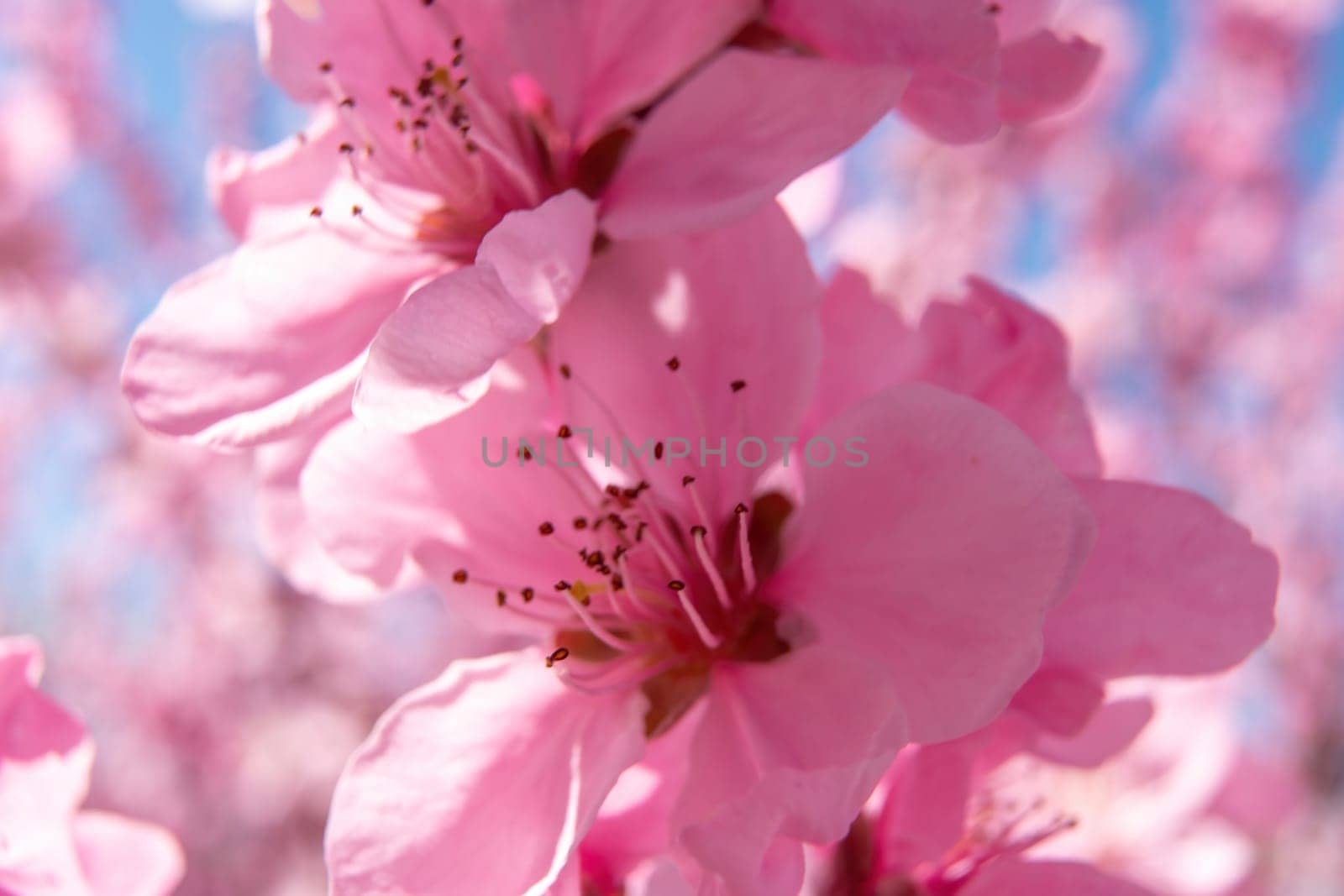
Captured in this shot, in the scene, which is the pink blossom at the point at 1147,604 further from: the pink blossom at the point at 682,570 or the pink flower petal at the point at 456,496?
the pink flower petal at the point at 456,496

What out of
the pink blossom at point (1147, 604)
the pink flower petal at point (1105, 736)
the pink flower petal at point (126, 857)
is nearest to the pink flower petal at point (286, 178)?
the pink flower petal at point (126, 857)

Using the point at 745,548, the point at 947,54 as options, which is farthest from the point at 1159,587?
the point at 947,54

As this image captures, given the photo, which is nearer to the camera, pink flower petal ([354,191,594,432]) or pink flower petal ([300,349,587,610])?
pink flower petal ([354,191,594,432])

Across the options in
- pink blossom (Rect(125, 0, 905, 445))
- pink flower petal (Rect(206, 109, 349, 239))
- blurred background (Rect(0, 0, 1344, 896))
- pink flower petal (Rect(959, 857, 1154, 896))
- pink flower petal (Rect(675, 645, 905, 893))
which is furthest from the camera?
blurred background (Rect(0, 0, 1344, 896))

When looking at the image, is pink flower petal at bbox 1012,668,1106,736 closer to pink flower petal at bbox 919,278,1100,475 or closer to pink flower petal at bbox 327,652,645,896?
pink flower petal at bbox 919,278,1100,475

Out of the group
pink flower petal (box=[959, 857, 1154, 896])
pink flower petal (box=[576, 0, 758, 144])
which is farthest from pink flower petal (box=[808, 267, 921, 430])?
pink flower petal (box=[959, 857, 1154, 896])

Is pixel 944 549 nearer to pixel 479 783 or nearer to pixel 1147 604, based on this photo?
pixel 1147 604
